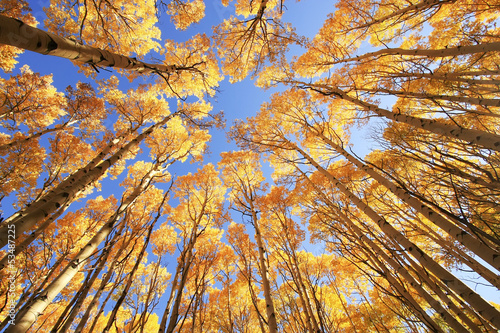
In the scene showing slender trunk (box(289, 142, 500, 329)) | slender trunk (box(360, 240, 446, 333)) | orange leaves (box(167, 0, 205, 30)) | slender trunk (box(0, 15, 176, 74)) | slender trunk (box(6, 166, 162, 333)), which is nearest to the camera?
slender trunk (box(0, 15, 176, 74))

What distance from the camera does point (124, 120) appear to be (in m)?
8.76

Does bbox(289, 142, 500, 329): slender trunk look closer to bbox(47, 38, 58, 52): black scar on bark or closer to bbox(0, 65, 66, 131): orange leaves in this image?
bbox(47, 38, 58, 52): black scar on bark

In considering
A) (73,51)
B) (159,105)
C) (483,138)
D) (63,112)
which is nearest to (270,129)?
(159,105)

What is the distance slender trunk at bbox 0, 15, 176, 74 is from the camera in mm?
1479

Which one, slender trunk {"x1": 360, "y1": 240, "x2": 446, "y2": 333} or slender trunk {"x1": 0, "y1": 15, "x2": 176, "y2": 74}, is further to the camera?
slender trunk {"x1": 360, "y1": 240, "x2": 446, "y2": 333}

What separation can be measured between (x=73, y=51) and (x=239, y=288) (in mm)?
9324

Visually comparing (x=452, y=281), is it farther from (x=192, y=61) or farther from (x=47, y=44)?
(x=192, y=61)

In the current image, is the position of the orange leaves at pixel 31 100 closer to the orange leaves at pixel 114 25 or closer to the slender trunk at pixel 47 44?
the orange leaves at pixel 114 25

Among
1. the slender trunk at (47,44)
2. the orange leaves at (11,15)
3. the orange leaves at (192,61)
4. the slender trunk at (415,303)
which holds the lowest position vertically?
the slender trunk at (415,303)

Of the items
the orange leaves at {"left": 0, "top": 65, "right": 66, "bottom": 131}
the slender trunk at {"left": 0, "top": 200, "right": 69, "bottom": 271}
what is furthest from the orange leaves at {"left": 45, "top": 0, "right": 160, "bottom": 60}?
the slender trunk at {"left": 0, "top": 200, "right": 69, "bottom": 271}

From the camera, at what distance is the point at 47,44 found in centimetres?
172

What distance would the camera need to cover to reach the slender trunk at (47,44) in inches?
58.2

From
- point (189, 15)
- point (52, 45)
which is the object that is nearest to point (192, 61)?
point (189, 15)

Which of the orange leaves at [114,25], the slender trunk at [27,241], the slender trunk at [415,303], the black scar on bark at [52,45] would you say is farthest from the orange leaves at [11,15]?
the slender trunk at [415,303]
